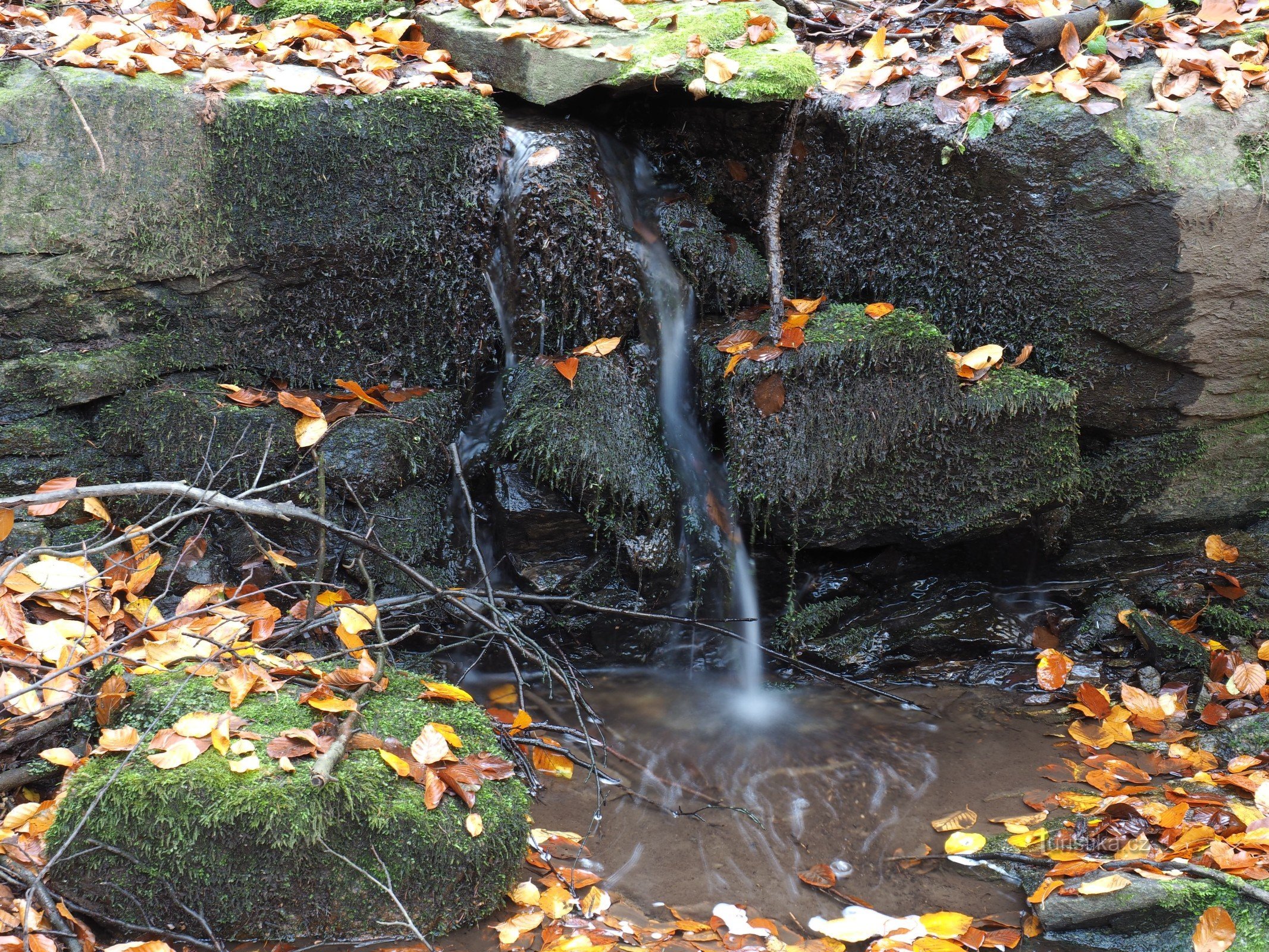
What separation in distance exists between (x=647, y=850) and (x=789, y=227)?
287 centimetres

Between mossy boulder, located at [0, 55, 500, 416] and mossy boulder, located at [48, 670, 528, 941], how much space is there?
189 cm

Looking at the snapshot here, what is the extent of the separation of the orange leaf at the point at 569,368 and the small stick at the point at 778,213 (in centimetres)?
92

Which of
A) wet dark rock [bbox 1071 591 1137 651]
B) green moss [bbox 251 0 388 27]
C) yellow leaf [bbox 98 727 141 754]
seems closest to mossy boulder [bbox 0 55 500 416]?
green moss [bbox 251 0 388 27]

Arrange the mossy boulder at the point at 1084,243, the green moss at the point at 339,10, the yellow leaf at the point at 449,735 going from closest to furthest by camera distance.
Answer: the yellow leaf at the point at 449,735 → the mossy boulder at the point at 1084,243 → the green moss at the point at 339,10

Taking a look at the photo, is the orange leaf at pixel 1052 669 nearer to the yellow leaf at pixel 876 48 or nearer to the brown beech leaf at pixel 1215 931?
the brown beech leaf at pixel 1215 931

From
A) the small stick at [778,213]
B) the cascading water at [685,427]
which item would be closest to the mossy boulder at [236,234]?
the cascading water at [685,427]

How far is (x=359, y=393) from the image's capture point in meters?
4.02

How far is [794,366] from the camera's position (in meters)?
3.96

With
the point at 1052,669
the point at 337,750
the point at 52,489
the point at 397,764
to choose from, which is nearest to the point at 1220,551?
the point at 1052,669

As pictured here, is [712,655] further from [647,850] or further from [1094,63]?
[1094,63]

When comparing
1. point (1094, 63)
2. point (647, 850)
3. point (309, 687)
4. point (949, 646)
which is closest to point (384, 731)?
point (309, 687)

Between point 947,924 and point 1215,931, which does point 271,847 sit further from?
point 1215,931

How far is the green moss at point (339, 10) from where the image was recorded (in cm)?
460

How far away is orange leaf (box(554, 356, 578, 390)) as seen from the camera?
3979 millimetres
